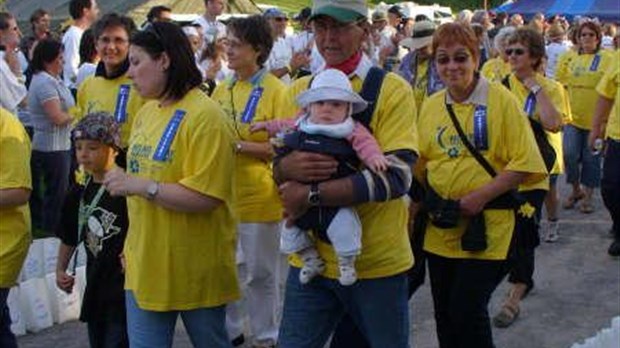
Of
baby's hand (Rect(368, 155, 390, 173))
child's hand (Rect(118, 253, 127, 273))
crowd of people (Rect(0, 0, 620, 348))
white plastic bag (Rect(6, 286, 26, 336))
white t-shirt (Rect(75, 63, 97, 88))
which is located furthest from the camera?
white t-shirt (Rect(75, 63, 97, 88))

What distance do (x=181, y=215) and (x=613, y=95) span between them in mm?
5102

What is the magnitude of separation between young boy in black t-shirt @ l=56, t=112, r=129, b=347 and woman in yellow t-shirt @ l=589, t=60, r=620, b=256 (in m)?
4.66

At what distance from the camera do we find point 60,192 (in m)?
8.59

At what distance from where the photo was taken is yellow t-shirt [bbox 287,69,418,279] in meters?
3.45

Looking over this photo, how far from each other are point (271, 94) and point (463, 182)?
1.42 m

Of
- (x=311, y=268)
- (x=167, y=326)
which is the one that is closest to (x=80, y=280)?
(x=167, y=326)

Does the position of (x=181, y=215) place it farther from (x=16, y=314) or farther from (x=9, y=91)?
(x=9, y=91)

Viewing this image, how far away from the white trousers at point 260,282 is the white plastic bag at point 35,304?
4.50 ft

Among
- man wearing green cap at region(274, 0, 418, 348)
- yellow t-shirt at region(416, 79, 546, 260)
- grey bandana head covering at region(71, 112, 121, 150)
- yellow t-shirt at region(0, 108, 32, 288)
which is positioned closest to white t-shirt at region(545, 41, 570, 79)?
yellow t-shirt at region(416, 79, 546, 260)

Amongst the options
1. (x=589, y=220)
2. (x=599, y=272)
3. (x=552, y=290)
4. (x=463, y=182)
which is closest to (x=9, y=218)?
(x=463, y=182)

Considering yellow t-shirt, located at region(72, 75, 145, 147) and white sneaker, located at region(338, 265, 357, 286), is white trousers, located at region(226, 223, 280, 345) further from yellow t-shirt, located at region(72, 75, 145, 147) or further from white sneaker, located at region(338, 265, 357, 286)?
white sneaker, located at region(338, 265, 357, 286)

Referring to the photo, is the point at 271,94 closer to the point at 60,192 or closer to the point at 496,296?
the point at 496,296

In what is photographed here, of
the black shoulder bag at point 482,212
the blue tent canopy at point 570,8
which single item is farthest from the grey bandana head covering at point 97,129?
the blue tent canopy at point 570,8

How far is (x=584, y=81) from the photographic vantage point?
1013 cm
